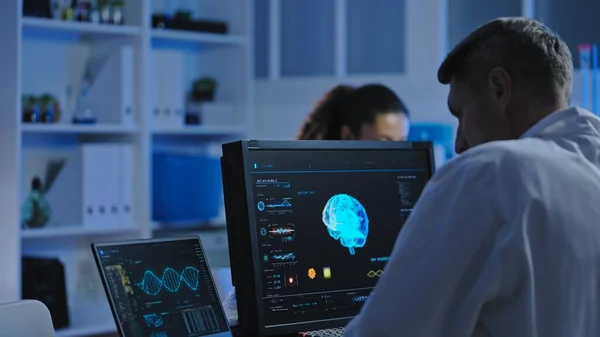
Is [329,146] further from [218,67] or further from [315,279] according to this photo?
[218,67]

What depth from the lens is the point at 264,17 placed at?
459 cm

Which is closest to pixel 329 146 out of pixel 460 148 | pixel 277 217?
pixel 277 217

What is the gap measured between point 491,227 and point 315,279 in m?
0.62

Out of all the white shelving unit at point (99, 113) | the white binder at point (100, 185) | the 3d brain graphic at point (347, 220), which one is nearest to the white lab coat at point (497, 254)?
the 3d brain graphic at point (347, 220)

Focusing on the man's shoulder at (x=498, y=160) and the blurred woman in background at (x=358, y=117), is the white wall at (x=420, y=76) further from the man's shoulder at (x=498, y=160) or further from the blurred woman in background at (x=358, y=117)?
the man's shoulder at (x=498, y=160)

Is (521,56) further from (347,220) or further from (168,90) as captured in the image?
(168,90)

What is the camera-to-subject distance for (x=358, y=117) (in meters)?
3.28

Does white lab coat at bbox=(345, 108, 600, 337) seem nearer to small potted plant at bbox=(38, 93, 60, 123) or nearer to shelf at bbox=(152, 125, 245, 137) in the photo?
small potted plant at bbox=(38, 93, 60, 123)

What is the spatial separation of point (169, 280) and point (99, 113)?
2416 millimetres

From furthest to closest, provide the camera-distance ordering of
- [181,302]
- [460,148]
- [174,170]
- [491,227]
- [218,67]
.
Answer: [218,67], [174,170], [181,302], [460,148], [491,227]

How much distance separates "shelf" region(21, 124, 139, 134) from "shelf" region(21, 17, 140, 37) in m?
0.38

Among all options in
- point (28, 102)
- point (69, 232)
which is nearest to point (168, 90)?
point (28, 102)

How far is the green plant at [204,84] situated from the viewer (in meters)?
4.48

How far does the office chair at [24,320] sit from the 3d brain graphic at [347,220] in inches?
23.5
